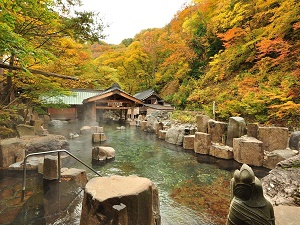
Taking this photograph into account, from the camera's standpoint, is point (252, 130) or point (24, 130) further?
point (24, 130)

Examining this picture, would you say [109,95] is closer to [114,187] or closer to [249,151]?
[249,151]

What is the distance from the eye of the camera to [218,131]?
30.6ft

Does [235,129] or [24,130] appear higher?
[235,129]

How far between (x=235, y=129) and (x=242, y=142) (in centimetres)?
113

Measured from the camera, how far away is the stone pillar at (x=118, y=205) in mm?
2402

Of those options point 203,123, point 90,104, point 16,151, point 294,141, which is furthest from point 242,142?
point 90,104

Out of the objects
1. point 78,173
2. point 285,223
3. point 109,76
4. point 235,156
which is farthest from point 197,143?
point 109,76

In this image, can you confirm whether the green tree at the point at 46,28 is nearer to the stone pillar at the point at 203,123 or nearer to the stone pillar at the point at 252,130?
the stone pillar at the point at 203,123

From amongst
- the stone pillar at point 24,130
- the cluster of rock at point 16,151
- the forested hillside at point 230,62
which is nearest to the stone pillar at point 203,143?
the forested hillside at point 230,62

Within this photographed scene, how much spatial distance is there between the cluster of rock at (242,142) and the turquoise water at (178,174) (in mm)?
487

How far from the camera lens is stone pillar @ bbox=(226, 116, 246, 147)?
8.28 meters

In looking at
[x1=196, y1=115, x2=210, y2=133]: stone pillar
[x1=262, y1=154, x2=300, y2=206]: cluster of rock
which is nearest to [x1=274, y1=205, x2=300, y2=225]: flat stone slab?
[x1=262, y1=154, x2=300, y2=206]: cluster of rock

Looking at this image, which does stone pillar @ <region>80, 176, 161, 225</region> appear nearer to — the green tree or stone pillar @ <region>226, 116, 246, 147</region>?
the green tree

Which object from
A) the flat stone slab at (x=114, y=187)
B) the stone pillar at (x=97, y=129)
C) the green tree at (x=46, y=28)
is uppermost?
the green tree at (x=46, y=28)
